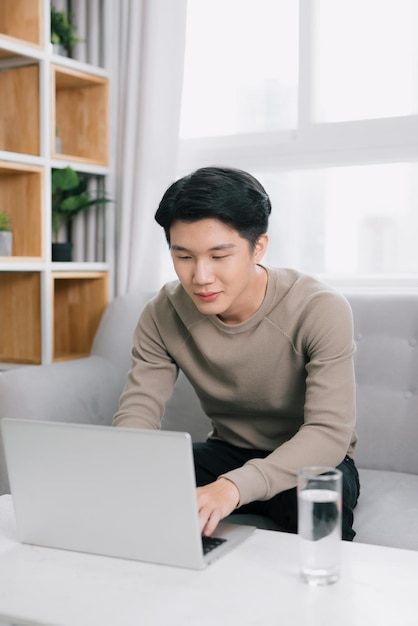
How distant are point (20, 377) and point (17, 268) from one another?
1.52 ft

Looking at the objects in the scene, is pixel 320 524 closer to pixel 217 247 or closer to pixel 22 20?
pixel 217 247

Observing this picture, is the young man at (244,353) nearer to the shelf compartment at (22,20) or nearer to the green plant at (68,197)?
the green plant at (68,197)

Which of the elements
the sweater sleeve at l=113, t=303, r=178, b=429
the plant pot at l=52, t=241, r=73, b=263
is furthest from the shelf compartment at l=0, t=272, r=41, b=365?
the sweater sleeve at l=113, t=303, r=178, b=429

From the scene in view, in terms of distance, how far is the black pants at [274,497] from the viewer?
156cm

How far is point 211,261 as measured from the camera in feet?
5.02

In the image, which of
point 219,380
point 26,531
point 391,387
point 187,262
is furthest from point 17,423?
point 391,387

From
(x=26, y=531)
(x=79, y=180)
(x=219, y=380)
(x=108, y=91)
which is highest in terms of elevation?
(x=108, y=91)

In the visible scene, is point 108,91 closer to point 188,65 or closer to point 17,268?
point 188,65

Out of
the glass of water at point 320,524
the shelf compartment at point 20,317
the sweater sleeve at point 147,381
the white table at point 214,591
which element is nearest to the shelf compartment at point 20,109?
the shelf compartment at point 20,317

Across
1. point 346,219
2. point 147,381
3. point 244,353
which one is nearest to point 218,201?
point 244,353

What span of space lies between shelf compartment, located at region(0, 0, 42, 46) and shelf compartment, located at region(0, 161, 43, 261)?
402 mm

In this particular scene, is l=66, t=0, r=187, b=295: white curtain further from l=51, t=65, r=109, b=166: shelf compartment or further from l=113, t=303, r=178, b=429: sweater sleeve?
l=113, t=303, r=178, b=429: sweater sleeve

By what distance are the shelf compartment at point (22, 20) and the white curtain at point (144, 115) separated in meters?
0.33

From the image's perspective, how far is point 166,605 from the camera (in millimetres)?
956
